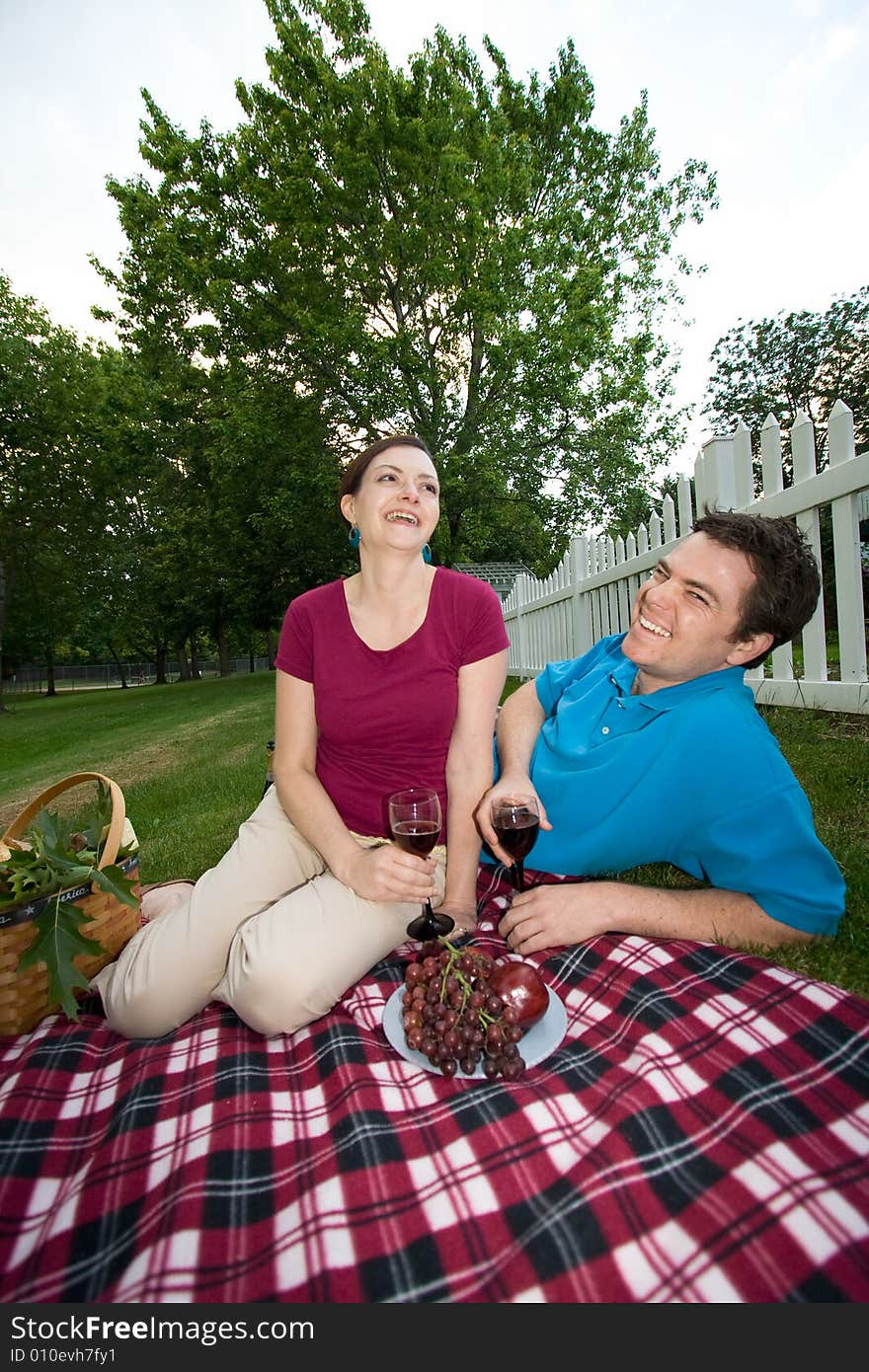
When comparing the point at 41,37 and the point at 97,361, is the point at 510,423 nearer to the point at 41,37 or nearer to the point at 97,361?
the point at 41,37

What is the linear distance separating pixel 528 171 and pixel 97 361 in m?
13.5

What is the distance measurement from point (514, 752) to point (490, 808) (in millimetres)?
463

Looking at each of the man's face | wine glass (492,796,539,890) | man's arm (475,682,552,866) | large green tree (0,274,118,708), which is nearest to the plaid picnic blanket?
wine glass (492,796,539,890)

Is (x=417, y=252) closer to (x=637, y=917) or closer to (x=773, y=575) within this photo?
(x=773, y=575)

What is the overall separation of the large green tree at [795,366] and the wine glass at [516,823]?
128 feet

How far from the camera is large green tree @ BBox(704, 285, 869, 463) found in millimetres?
33625

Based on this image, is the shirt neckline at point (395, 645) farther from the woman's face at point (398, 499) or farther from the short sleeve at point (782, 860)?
the short sleeve at point (782, 860)

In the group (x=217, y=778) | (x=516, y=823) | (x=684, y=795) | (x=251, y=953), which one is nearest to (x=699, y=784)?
(x=684, y=795)

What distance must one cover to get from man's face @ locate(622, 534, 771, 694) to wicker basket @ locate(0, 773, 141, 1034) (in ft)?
6.37

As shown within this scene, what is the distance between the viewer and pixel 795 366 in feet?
117

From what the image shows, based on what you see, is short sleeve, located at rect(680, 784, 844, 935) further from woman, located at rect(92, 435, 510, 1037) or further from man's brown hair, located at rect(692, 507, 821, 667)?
woman, located at rect(92, 435, 510, 1037)

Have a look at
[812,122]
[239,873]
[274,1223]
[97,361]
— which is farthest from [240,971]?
[97,361]

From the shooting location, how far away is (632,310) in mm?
17688

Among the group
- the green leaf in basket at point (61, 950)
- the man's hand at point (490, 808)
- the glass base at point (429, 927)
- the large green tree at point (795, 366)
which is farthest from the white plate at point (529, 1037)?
the large green tree at point (795, 366)
